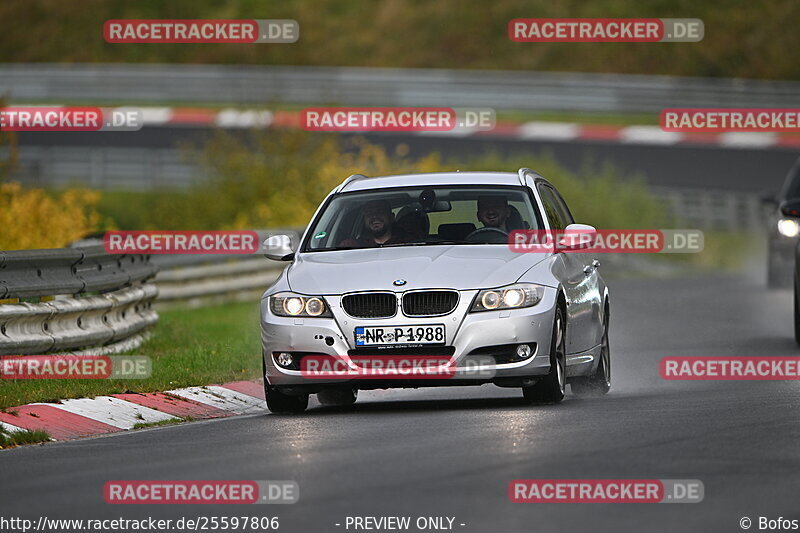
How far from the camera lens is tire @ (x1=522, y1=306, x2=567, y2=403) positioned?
12062mm

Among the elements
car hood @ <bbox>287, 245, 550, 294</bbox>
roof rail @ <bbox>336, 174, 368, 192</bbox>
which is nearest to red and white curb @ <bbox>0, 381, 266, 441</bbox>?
car hood @ <bbox>287, 245, 550, 294</bbox>

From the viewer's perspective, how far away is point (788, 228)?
78.0 feet

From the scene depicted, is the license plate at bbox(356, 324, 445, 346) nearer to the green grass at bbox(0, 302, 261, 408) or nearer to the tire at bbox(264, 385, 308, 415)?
the tire at bbox(264, 385, 308, 415)

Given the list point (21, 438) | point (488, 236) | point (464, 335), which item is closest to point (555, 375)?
point (464, 335)

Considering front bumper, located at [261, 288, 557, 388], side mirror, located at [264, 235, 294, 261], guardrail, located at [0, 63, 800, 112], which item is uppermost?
guardrail, located at [0, 63, 800, 112]

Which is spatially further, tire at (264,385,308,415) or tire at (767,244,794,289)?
tire at (767,244,794,289)

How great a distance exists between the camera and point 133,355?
16188 millimetres

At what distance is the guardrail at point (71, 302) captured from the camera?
45.3 ft

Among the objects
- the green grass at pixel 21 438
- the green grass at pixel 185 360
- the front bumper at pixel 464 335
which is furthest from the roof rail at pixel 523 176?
the green grass at pixel 21 438

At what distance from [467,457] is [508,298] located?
8.79ft

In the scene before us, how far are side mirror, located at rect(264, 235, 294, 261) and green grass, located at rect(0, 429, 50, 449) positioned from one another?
2.37 metres

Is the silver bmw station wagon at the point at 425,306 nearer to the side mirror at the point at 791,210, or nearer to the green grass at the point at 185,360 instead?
the green grass at the point at 185,360

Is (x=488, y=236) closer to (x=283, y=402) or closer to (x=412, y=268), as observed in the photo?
(x=412, y=268)

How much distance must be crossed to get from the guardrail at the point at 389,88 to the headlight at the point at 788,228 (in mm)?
16451
